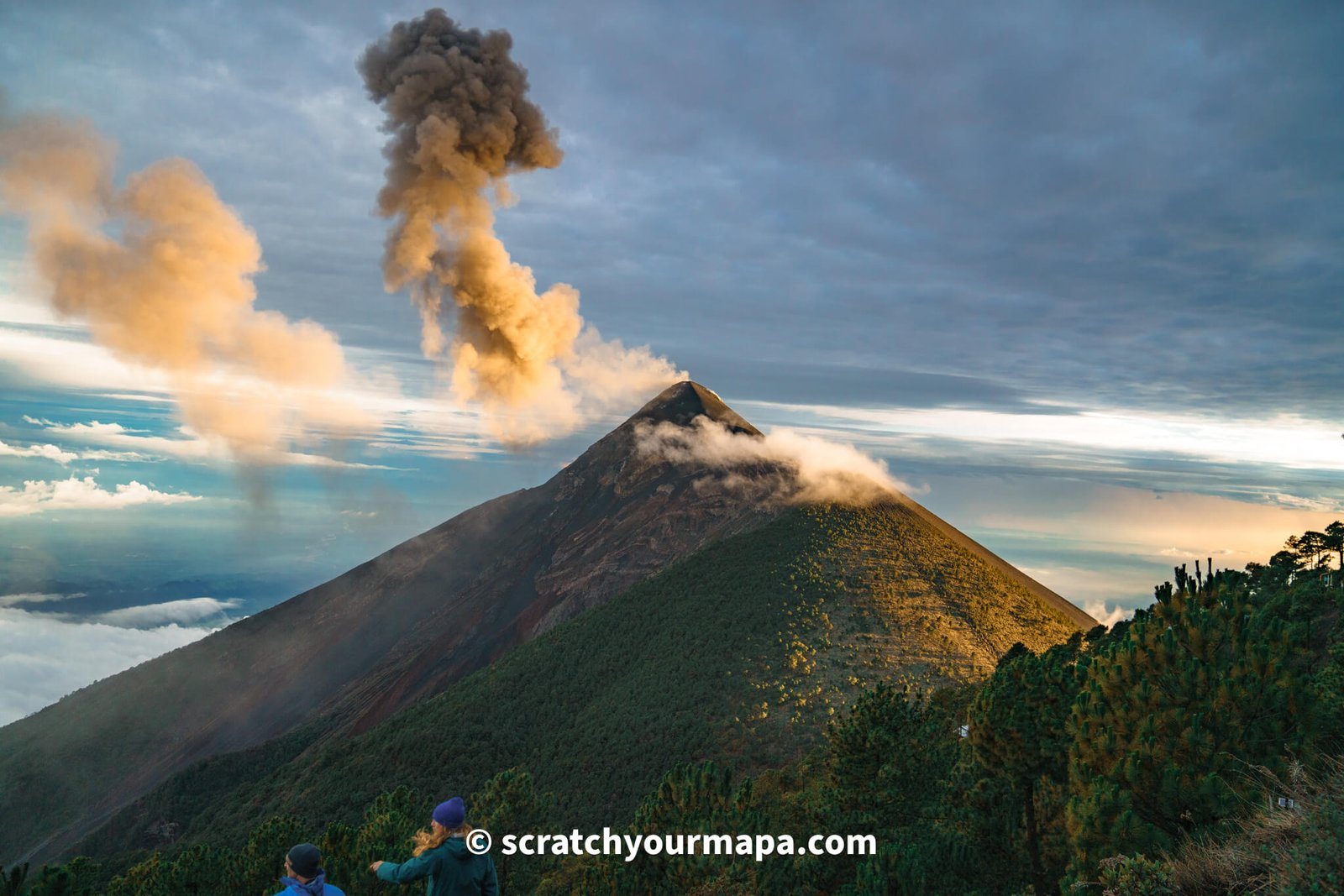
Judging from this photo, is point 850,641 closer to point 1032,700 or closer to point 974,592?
point 974,592

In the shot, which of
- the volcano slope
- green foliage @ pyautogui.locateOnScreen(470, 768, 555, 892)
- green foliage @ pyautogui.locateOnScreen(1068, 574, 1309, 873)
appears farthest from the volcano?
green foliage @ pyautogui.locateOnScreen(1068, 574, 1309, 873)

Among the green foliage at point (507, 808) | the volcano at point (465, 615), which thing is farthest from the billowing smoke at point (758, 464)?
the green foliage at point (507, 808)

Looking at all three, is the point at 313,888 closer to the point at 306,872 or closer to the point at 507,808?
the point at 306,872

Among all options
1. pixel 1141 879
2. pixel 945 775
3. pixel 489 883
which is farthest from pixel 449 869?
pixel 945 775

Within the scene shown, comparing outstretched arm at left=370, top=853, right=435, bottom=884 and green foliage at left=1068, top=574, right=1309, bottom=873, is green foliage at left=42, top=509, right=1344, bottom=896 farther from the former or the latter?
outstretched arm at left=370, top=853, right=435, bottom=884

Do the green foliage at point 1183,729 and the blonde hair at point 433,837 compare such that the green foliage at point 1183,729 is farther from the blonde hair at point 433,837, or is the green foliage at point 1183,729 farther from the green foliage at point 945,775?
the blonde hair at point 433,837

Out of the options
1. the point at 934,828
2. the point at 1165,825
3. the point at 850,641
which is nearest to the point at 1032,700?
the point at 934,828
